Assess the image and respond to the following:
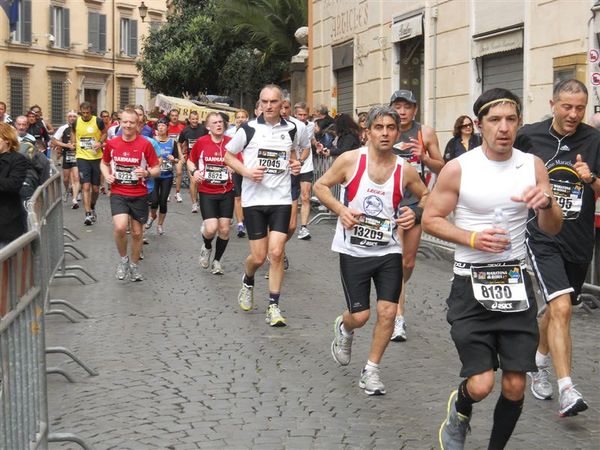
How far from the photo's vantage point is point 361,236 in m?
7.01

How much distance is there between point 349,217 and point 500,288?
187cm

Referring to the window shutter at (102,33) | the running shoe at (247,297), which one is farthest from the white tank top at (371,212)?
the window shutter at (102,33)

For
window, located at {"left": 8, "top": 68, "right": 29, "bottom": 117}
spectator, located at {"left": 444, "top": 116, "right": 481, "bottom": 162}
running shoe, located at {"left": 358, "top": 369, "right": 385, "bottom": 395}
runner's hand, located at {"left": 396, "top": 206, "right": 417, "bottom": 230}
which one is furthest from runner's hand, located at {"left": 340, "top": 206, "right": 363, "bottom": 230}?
window, located at {"left": 8, "top": 68, "right": 29, "bottom": 117}

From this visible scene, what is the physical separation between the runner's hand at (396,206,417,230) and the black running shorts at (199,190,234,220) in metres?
5.99

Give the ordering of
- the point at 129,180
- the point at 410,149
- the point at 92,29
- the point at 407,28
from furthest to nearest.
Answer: the point at 92,29, the point at 407,28, the point at 129,180, the point at 410,149

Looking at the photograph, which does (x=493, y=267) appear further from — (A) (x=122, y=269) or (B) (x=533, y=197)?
(A) (x=122, y=269)

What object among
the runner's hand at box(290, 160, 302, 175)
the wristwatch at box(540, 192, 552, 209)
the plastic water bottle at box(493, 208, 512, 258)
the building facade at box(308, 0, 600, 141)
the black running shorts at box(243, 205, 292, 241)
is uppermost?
the building facade at box(308, 0, 600, 141)

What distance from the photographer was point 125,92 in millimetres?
70000

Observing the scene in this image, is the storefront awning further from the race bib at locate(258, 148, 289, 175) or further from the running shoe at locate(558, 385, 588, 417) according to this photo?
the running shoe at locate(558, 385, 588, 417)

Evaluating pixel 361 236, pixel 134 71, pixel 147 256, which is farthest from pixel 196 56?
pixel 361 236

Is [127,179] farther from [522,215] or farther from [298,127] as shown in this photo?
[522,215]

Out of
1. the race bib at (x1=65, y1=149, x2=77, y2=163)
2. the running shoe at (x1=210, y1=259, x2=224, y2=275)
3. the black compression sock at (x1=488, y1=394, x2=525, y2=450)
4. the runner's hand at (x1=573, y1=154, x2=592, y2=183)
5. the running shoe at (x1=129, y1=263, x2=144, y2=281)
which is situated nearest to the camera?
the black compression sock at (x1=488, y1=394, x2=525, y2=450)

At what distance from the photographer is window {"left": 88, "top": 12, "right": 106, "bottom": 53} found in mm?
66500

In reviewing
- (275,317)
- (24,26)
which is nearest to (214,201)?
(275,317)
